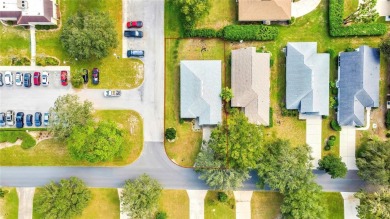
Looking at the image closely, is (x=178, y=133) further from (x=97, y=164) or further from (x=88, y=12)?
(x=88, y=12)

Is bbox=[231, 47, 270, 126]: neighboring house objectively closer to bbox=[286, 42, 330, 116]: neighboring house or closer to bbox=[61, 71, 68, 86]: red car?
bbox=[286, 42, 330, 116]: neighboring house

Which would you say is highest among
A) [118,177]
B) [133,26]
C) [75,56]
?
[133,26]

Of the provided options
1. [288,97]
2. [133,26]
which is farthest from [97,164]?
[288,97]

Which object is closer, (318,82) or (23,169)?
(318,82)

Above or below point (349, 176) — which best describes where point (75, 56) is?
above

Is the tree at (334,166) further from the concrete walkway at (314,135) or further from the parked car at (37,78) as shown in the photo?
the parked car at (37,78)

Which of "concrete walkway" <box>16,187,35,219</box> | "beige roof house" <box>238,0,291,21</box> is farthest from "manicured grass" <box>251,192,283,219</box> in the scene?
"concrete walkway" <box>16,187,35,219</box>
